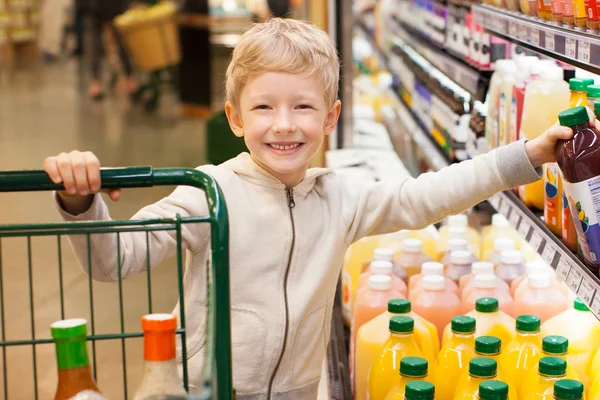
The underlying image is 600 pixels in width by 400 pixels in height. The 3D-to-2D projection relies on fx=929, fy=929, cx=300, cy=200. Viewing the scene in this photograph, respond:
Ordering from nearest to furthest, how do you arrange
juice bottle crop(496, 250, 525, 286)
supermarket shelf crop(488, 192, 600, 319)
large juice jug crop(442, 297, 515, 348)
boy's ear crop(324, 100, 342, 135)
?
supermarket shelf crop(488, 192, 600, 319) < boy's ear crop(324, 100, 342, 135) < large juice jug crop(442, 297, 515, 348) < juice bottle crop(496, 250, 525, 286)

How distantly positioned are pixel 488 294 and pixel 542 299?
0.15 m

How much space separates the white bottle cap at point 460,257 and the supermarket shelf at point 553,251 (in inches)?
8.2

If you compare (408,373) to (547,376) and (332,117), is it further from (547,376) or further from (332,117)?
(332,117)

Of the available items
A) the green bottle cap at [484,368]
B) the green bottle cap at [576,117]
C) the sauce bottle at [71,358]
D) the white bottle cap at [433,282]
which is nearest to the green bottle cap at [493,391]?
the green bottle cap at [484,368]

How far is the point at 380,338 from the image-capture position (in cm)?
243

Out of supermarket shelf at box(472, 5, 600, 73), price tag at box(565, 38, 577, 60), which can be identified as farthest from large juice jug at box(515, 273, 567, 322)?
price tag at box(565, 38, 577, 60)

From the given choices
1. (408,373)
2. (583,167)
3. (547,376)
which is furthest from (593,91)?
(408,373)

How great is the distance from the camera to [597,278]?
186 centimetres

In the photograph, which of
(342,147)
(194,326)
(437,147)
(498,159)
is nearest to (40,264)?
(342,147)

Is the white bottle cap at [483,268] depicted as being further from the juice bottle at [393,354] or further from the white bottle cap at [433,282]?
the juice bottle at [393,354]

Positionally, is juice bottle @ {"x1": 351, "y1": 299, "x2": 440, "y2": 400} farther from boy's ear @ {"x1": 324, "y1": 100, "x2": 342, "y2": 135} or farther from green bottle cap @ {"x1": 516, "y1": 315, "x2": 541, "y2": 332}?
boy's ear @ {"x1": 324, "y1": 100, "x2": 342, "y2": 135}

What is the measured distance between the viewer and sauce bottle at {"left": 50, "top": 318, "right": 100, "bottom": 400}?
1328 millimetres

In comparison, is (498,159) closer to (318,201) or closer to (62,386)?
(318,201)

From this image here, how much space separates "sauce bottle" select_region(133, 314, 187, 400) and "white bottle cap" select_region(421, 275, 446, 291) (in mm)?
1287
